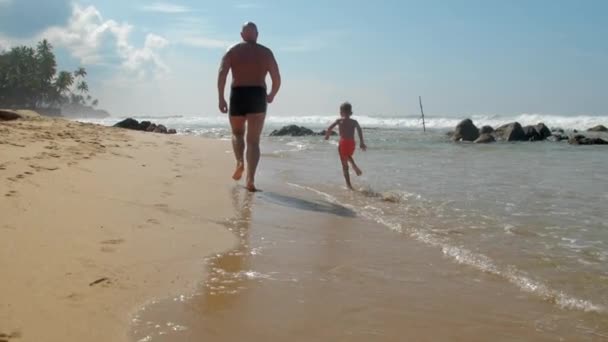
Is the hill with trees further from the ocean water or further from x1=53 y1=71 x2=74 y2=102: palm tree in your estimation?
the ocean water

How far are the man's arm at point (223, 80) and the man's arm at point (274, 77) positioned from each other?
53cm

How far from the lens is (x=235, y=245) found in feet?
11.0

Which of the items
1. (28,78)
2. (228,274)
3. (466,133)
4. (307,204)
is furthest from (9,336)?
(28,78)

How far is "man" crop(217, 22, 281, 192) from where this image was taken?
6109 millimetres

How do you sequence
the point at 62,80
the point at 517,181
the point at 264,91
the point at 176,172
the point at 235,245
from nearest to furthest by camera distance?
the point at 235,245, the point at 264,91, the point at 176,172, the point at 517,181, the point at 62,80

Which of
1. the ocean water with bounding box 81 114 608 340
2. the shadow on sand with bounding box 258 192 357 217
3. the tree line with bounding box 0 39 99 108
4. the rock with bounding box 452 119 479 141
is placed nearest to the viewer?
the ocean water with bounding box 81 114 608 340

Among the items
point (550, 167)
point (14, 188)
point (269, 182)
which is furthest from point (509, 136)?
point (14, 188)

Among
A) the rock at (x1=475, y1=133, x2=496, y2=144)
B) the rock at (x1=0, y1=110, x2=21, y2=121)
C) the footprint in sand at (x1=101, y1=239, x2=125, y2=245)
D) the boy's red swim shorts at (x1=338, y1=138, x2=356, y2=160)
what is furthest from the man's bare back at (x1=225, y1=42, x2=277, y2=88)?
the rock at (x1=475, y1=133, x2=496, y2=144)

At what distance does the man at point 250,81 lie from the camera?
20.0 ft

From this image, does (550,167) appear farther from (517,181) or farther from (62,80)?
(62,80)

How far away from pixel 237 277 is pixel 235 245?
67 centimetres

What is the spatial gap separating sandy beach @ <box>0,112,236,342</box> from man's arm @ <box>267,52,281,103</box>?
4.30 ft

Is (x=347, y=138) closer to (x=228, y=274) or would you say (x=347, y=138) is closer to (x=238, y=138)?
(x=238, y=138)

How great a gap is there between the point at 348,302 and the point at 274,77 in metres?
4.24
